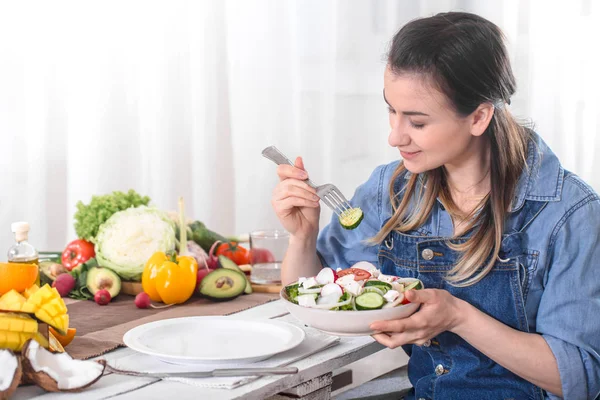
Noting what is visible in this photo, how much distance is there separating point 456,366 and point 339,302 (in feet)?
1.27

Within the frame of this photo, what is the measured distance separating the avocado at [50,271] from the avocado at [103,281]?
0.48 feet

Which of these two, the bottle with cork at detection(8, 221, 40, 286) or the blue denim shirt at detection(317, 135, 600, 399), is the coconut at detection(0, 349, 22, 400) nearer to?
the bottle with cork at detection(8, 221, 40, 286)

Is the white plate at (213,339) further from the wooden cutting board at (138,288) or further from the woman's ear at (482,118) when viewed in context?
the woman's ear at (482,118)

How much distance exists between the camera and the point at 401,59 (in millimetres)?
1728

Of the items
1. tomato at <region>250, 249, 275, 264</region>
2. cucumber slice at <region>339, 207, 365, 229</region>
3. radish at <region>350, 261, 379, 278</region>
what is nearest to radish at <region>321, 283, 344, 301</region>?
radish at <region>350, 261, 379, 278</region>

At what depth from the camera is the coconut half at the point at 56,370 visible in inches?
52.7

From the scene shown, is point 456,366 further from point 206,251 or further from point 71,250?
point 71,250

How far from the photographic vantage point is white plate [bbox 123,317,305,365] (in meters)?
1.46

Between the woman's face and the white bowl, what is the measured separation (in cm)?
35

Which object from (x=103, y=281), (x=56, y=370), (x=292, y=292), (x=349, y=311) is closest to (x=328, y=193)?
(x=292, y=292)

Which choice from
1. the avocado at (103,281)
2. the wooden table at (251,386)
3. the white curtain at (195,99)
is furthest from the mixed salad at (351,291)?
the white curtain at (195,99)

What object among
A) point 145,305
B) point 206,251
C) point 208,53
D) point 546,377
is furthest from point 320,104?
point 546,377

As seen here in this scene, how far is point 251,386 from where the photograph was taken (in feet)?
4.54

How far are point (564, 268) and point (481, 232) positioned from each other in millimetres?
186
